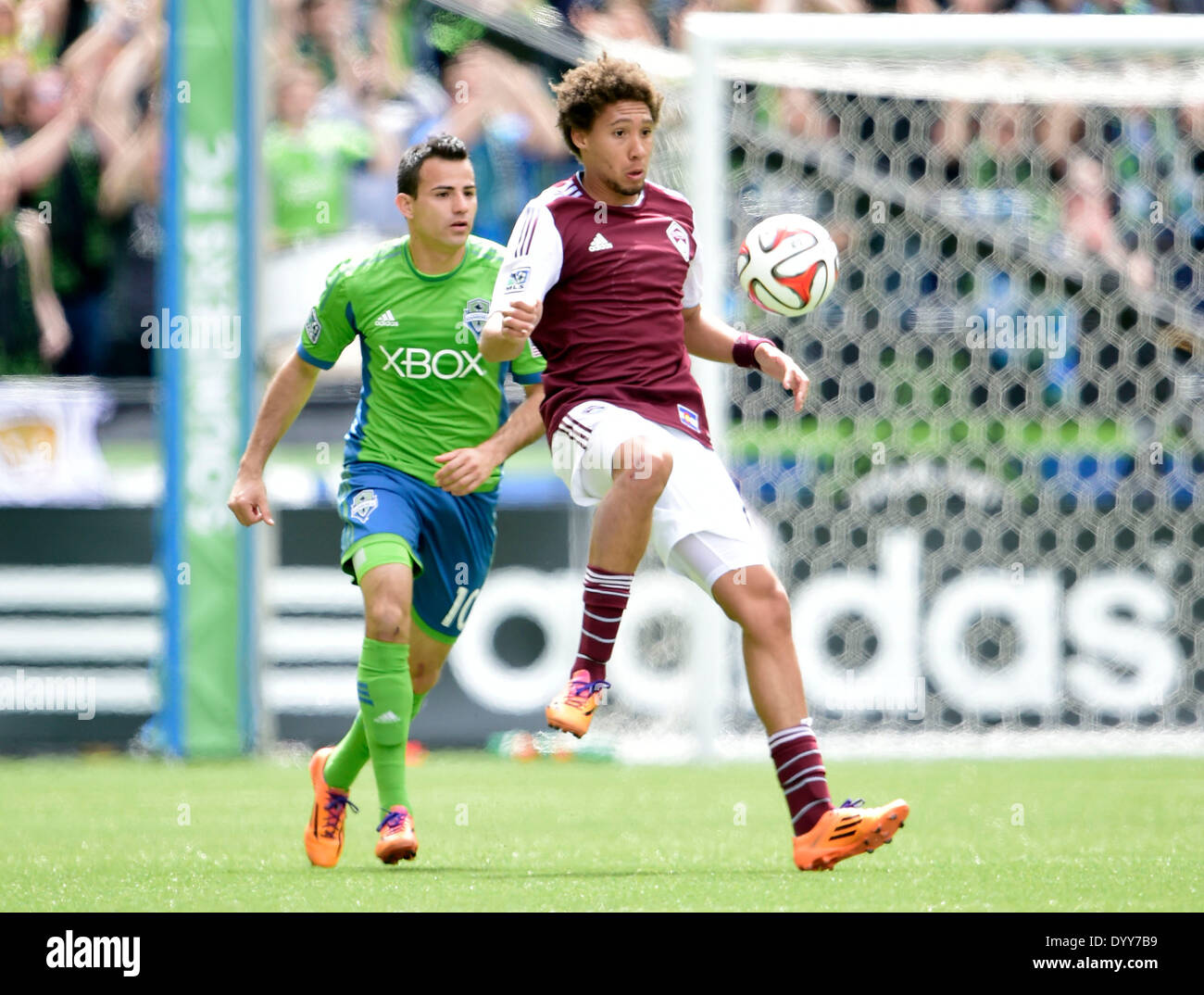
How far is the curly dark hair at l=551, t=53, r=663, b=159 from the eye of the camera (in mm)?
5109

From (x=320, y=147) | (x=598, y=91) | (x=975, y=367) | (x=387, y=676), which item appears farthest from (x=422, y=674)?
(x=320, y=147)

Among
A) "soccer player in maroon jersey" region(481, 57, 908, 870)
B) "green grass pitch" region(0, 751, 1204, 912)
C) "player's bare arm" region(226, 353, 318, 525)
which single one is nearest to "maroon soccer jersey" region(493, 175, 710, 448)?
"soccer player in maroon jersey" region(481, 57, 908, 870)

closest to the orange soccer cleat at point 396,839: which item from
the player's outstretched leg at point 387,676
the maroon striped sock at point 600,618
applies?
the player's outstretched leg at point 387,676

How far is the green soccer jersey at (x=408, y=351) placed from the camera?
5684 millimetres

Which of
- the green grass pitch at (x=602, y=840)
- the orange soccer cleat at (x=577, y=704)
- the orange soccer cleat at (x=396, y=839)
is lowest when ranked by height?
the green grass pitch at (x=602, y=840)

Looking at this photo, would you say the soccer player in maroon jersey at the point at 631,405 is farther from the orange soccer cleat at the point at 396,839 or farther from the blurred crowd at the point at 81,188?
the blurred crowd at the point at 81,188

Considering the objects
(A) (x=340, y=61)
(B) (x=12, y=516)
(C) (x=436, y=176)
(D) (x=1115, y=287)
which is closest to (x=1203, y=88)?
(D) (x=1115, y=287)

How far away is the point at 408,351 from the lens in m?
5.70

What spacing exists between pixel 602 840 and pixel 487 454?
142cm

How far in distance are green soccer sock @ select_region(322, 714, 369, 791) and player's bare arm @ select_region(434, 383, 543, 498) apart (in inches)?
31.8

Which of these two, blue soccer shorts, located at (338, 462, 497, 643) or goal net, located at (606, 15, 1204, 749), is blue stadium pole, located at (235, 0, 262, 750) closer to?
goal net, located at (606, 15, 1204, 749)

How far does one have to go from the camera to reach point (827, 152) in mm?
10000

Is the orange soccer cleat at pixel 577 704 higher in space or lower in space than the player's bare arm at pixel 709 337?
lower

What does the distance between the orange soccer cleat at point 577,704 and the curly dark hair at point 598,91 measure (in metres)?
1.51
